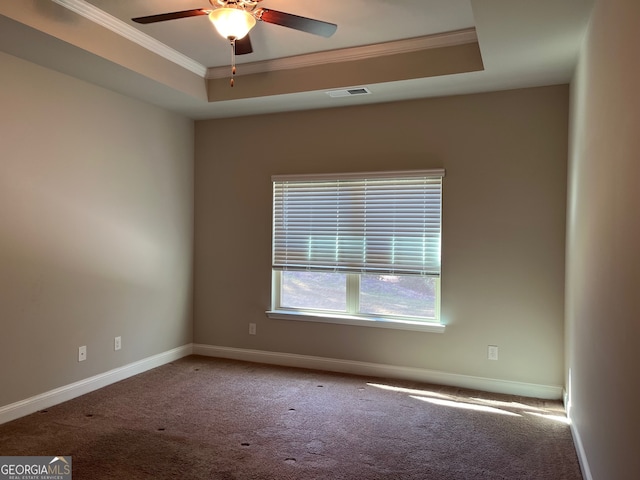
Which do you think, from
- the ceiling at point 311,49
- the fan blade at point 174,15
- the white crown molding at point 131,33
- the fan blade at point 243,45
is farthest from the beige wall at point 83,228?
the fan blade at point 243,45

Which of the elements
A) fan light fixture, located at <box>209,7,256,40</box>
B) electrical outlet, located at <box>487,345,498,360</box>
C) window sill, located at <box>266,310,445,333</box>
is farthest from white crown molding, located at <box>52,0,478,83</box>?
electrical outlet, located at <box>487,345,498,360</box>

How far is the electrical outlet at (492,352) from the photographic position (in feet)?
13.0

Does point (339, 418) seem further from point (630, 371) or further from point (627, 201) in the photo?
point (627, 201)

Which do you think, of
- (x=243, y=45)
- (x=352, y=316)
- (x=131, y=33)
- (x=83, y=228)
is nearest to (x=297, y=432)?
(x=352, y=316)

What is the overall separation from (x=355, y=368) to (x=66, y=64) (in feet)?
11.4

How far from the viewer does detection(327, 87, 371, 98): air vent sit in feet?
12.8

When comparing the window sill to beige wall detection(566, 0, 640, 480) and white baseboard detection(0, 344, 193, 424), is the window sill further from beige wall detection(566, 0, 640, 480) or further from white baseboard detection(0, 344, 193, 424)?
beige wall detection(566, 0, 640, 480)

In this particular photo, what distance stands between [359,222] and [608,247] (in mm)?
2590

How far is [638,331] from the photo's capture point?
148 cm

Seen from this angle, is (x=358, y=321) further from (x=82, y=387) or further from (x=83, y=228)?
(x=83, y=228)

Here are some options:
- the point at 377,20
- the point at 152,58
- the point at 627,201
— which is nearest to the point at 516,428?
the point at 627,201

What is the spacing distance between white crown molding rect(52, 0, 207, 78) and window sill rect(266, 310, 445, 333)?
95.3 inches

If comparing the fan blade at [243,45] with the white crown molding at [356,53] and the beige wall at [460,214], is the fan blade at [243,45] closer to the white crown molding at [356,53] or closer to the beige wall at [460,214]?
the white crown molding at [356,53]

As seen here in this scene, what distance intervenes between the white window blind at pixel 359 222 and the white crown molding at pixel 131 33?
1.31 metres
